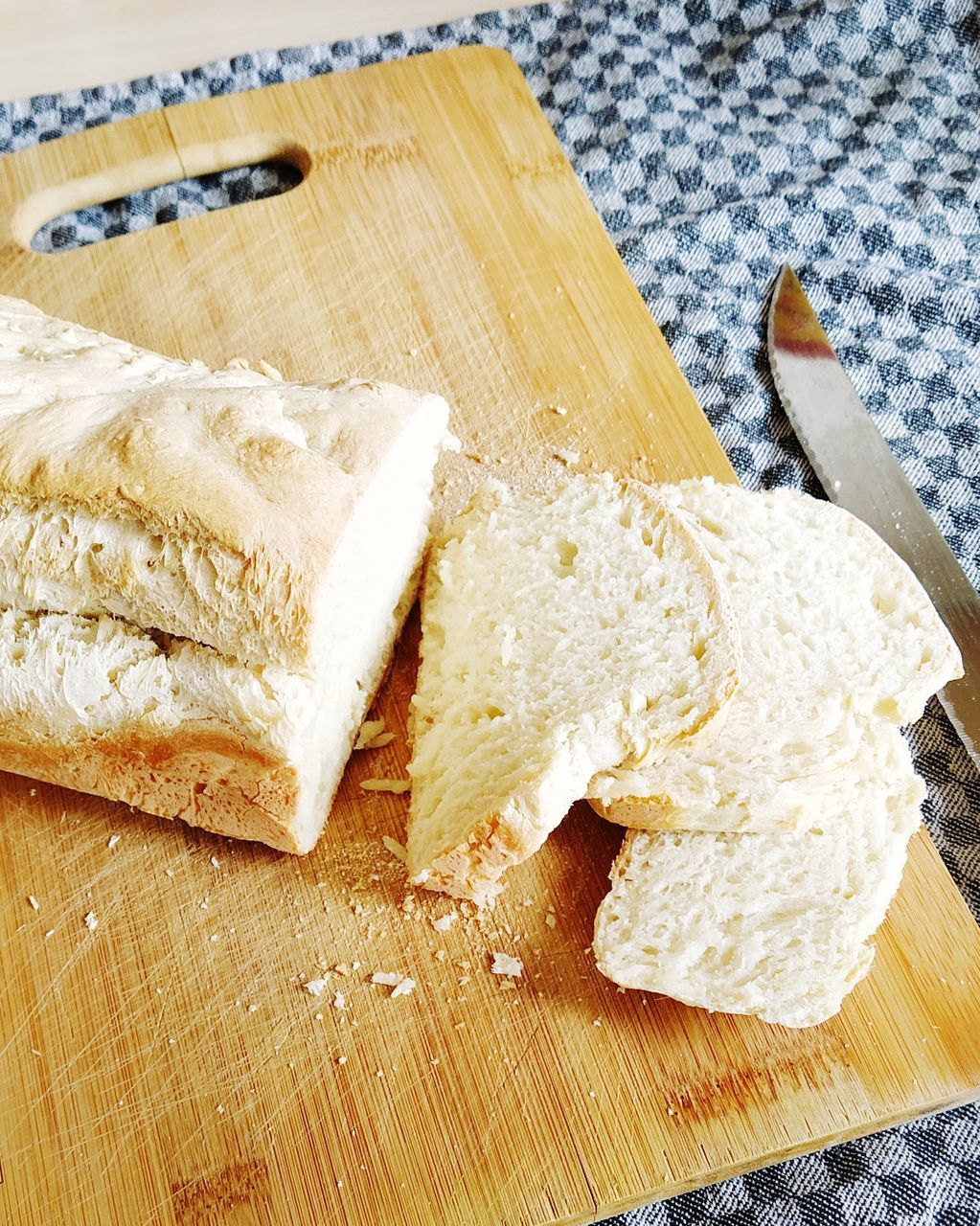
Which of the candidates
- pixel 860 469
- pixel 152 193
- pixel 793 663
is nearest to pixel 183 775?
pixel 793 663

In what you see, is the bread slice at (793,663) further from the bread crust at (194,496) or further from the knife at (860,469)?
the bread crust at (194,496)

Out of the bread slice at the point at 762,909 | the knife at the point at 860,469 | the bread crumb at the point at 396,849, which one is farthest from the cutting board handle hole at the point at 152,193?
the bread slice at the point at 762,909

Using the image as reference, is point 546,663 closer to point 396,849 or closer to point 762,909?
point 396,849

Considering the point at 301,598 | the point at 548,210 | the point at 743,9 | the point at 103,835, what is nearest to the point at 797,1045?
the point at 301,598

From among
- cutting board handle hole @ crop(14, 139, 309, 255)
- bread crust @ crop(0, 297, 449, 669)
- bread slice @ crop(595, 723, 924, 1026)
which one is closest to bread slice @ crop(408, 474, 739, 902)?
bread slice @ crop(595, 723, 924, 1026)

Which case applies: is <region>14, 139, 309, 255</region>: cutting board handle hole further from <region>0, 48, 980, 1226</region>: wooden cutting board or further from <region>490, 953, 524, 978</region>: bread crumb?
<region>490, 953, 524, 978</region>: bread crumb

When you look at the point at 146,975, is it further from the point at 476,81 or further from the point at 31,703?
the point at 476,81
